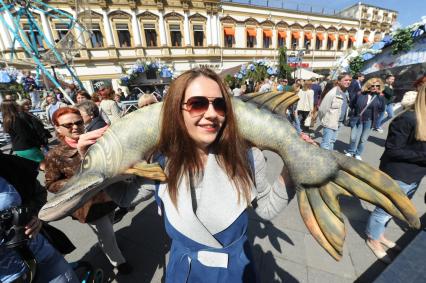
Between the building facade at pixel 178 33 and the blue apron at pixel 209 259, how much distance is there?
1918cm

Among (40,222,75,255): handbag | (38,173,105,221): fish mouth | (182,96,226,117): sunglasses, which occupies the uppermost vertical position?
(182,96,226,117): sunglasses

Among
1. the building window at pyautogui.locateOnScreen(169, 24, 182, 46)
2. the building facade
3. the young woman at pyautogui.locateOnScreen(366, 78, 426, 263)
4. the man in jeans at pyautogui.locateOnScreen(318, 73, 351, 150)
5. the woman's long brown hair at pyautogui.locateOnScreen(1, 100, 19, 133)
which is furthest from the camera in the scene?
the building window at pyautogui.locateOnScreen(169, 24, 182, 46)

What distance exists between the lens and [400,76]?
10328mm

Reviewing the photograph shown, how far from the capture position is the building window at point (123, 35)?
19609 millimetres

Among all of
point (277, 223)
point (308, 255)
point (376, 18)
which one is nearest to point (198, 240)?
point (308, 255)

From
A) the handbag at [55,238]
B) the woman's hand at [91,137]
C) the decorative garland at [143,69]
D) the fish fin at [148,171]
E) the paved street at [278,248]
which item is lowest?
the paved street at [278,248]

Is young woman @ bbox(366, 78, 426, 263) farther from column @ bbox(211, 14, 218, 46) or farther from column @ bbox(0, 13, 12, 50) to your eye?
column @ bbox(211, 14, 218, 46)

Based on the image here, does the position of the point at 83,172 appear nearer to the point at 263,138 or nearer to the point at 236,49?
the point at 263,138

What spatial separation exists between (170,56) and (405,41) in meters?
18.6

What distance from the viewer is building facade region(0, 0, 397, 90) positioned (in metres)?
18.5

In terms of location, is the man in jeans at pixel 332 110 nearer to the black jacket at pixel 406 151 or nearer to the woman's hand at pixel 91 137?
the black jacket at pixel 406 151

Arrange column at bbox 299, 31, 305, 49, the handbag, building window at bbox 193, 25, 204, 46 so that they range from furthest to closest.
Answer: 1. column at bbox 299, 31, 305, 49
2. building window at bbox 193, 25, 204, 46
3. the handbag

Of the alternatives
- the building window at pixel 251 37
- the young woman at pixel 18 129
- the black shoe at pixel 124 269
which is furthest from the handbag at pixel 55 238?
the building window at pixel 251 37

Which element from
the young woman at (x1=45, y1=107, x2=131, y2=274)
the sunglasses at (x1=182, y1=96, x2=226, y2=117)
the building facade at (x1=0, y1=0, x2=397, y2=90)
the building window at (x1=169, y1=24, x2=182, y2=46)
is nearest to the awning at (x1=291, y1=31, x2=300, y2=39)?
the building facade at (x1=0, y1=0, x2=397, y2=90)
